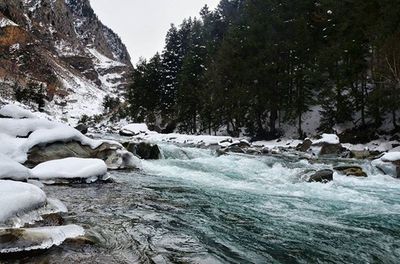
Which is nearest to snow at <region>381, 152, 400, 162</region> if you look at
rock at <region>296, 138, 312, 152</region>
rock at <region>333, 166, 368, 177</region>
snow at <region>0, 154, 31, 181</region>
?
rock at <region>333, 166, 368, 177</region>

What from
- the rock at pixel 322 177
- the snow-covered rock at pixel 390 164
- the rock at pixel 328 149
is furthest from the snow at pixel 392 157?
the rock at pixel 328 149

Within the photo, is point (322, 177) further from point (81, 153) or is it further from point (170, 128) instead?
point (170, 128)

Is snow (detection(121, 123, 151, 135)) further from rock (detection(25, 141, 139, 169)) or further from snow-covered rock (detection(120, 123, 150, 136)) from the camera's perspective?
rock (detection(25, 141, 139, 169))

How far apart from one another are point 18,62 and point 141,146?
13115cm

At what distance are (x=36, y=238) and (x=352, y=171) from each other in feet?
41.6

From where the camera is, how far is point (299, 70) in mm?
35062

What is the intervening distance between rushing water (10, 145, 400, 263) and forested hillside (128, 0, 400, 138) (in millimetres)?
15531

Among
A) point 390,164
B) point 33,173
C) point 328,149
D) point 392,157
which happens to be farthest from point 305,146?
point 33,173

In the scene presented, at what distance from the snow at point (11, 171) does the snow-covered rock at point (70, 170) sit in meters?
1.43

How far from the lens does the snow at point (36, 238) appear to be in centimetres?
454

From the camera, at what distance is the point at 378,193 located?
1139 cm

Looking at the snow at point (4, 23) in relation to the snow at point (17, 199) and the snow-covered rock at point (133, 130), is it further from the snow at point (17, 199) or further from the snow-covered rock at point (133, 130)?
the snow at point (17, 199)

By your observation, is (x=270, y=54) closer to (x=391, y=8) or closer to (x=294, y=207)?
(x=391, y=8)

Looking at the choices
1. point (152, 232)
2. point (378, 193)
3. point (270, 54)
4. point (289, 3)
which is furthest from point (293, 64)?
point (152, 232)
